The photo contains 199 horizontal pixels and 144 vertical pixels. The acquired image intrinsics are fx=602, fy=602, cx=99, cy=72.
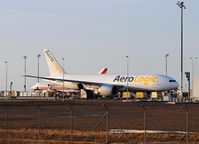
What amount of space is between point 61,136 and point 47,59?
86037mm

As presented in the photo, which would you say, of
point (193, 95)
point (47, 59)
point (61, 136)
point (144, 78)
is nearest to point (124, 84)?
point (144, 78)

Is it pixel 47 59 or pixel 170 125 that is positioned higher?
pixel 47 59

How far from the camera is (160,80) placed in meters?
94.5

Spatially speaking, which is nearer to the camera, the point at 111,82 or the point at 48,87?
the point at 111,82

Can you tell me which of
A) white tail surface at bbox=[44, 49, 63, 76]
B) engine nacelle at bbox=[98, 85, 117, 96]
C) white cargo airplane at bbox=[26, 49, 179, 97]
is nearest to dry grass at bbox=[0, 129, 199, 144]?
white cargo airplane at bbox=[26, 49, 179, 97]

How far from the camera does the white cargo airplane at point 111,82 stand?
94.6 meters

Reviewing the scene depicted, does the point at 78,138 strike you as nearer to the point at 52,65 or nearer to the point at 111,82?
the point at 111,82

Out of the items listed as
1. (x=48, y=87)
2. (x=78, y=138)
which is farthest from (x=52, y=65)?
(x=78, y=138)

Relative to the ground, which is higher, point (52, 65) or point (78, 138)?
point (52, 65)

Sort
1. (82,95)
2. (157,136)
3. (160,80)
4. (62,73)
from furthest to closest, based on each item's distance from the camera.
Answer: (62,73) → (82,95) → (160,80) → (157,136)

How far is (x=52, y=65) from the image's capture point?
110688 mm

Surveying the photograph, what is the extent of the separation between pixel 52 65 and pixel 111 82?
49.2 ft

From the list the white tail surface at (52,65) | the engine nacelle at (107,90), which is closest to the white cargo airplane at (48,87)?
the white tail surface at (52,65)

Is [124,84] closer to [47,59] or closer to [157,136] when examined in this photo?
[47,59]
